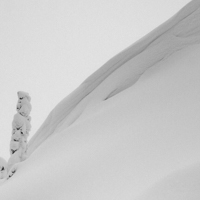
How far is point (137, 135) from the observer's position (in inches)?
271

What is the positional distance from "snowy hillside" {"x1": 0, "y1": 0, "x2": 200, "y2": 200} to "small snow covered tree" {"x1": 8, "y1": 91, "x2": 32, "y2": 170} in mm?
2536

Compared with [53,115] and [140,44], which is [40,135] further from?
[140,44]

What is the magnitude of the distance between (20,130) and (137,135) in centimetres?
871

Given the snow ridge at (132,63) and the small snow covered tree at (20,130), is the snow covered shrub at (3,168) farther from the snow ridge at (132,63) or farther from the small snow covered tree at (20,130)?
the snow ridge at (132,63)

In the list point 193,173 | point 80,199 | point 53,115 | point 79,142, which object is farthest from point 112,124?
point 53,115

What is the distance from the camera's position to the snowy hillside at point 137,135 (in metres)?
4.64

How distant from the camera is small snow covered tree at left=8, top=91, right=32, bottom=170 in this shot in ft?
44.6

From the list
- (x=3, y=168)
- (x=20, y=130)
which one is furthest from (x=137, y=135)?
(x=3, y=168)

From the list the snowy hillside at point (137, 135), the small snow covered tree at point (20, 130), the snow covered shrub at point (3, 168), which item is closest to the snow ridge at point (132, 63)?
the snowy hillside at point (137, 135)

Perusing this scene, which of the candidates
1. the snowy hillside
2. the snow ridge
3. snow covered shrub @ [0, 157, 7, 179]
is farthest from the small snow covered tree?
the snowy hillside

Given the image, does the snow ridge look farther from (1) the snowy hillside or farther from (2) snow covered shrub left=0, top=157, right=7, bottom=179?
(2) snow covered shrub left=0, top=157, right=7, bottom=179

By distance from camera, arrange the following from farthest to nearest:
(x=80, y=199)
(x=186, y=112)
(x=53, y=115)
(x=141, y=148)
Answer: (x=53, y=115) < (x=186, y=112) < (x=141, y=148) < (x=80, y=199)

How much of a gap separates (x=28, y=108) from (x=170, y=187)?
38.6 feet

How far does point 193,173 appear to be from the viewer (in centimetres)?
383
